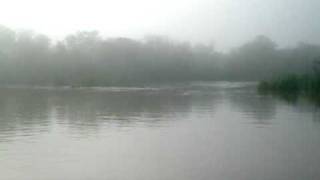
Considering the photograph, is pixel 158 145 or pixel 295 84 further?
pixel 295 84

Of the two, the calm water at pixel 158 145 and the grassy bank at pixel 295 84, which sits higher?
the grassy bank at pixel 295 84

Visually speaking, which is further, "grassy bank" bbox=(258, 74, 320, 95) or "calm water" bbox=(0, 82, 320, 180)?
"grassy bank" bbox=(258, 74, 320, 95)

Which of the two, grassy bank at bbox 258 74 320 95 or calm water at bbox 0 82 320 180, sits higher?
grassy bank at bbox 258 74 320 95

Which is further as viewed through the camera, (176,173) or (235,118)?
(235,118)

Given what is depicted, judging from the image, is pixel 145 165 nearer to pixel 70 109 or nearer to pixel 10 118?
pixel 10 118

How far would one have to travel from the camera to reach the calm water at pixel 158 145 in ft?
17.6

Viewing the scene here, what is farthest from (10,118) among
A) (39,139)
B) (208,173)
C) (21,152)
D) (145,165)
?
(208,173)

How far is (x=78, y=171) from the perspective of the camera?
5.35m

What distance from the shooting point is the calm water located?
211 inches

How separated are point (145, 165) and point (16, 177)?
1375 mm

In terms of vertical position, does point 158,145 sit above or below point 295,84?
below

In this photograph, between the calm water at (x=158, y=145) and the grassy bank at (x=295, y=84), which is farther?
the grassy bank at (x=295, y=84)

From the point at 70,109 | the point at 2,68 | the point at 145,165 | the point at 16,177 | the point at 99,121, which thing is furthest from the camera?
the point at 2,68

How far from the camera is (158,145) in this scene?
722 cm
